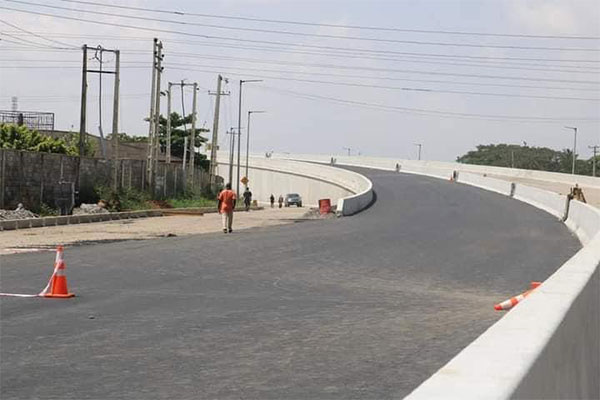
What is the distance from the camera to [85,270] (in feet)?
60.6

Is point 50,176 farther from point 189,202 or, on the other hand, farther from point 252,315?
point 252,315

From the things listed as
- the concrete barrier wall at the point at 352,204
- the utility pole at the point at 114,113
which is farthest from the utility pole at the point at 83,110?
the concrete barrier wall at the point at 352,204

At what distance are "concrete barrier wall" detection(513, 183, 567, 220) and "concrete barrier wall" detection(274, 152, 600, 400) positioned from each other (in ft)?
124

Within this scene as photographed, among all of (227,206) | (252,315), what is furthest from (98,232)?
(252,315)

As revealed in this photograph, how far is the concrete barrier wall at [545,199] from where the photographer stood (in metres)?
48.1

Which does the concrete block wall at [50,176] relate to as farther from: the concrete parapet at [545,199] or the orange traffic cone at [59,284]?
the orange traffic cone at [59,284]

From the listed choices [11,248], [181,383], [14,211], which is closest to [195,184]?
[14,211]

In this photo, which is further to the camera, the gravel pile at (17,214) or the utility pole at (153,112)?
the utility pole at (153,112)

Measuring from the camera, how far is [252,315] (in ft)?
42.0

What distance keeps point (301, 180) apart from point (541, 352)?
101m

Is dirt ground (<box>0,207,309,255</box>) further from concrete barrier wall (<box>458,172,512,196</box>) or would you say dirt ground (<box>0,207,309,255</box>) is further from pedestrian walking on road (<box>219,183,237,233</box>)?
concrete barrier wall (<box>458,172,512,196</box>)

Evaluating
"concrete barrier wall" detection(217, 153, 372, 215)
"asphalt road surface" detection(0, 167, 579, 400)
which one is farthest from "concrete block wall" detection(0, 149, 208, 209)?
"concrete barrier wall" detection(217, 153, 372, 215)

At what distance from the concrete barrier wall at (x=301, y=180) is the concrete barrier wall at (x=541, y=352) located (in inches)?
2556

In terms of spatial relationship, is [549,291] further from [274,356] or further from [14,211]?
[14,211]
